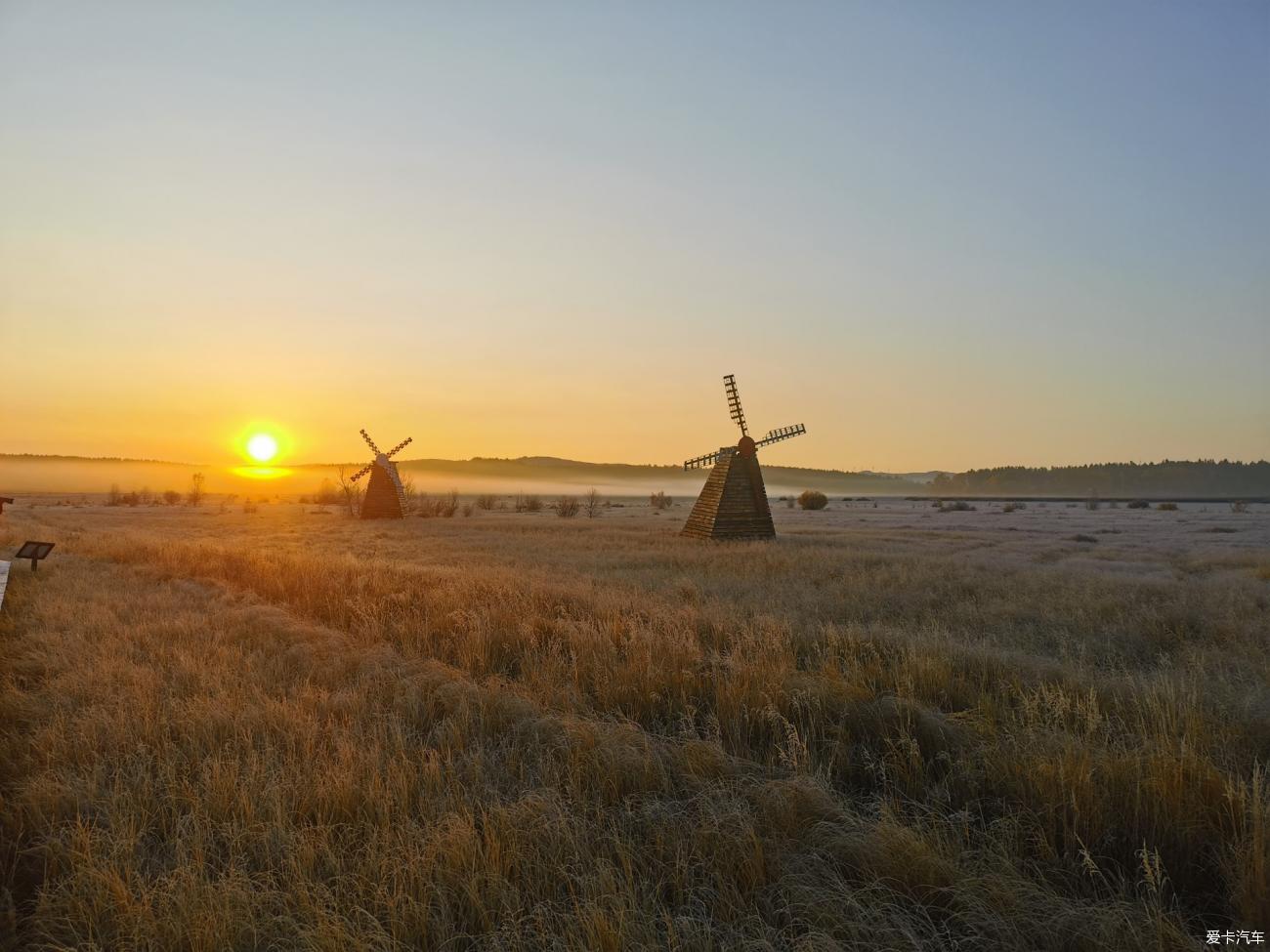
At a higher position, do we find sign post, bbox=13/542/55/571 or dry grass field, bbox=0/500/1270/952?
sign post, bbox=13/542/55/571

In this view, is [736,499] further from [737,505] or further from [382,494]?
[382,494]

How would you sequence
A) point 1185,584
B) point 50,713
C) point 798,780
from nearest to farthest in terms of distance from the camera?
point 798,780 < point 50,713 < point 1185,584

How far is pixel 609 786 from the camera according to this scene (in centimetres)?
440

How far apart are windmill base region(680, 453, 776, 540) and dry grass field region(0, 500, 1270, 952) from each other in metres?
18.7

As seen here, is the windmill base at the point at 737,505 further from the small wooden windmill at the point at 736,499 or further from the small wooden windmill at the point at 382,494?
the small wooden windmill at the point at 382,494

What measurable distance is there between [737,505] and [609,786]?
82.3 feet

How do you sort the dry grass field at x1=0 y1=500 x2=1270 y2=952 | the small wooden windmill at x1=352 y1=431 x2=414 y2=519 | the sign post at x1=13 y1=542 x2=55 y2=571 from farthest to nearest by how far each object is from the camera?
the small wooden windmill at x1=352 y1=431 x2=414 y2=519
the sign post at x1=13 y1=542 x2=55 y2=571
the dry grass field at x1=0 y1=500 x2=1270 y2=952

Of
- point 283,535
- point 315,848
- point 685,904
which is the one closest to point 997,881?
point 685,904

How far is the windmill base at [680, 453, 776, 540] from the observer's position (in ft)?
93.9

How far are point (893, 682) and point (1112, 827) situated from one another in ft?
8.61

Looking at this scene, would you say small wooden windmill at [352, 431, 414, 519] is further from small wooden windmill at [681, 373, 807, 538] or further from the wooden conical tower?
small wooden windmill at [681, 373, 807, 538]

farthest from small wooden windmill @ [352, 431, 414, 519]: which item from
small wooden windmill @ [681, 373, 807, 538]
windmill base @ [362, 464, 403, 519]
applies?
small wooden windmill @ [681, 373, 807, 538]

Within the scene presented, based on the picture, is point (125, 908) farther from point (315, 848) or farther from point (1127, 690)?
point (1127, 690)

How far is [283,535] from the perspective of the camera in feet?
103
